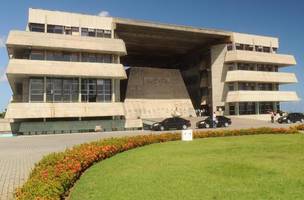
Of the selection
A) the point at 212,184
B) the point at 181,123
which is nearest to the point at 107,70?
the point at 181,123

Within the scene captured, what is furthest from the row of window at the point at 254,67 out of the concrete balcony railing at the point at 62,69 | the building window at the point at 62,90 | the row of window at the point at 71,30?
the building window at the point at 62,90

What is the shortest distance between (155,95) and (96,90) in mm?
16151

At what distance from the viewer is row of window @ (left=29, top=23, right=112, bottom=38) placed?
1758 inches

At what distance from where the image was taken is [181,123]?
43.5 meters

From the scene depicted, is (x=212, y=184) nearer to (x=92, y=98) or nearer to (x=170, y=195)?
(x=170, y=195)

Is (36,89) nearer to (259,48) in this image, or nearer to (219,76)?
(219,76)

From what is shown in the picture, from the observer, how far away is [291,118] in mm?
50781

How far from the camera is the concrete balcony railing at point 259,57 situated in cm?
5684

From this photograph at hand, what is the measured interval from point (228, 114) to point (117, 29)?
23536 millimetres

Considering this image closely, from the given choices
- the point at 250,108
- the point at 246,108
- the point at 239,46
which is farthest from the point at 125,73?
the point at 250,108

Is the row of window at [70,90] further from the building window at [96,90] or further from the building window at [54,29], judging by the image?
the building window at [54,29]

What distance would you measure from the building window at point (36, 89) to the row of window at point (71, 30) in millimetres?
6834

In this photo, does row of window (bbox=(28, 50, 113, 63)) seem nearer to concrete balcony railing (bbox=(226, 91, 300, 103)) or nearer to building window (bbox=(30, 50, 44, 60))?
building window (bbox=(30, 50, 44, 60))

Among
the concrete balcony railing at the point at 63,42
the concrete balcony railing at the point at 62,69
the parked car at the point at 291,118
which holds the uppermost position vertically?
the concrete balcony railing at the point at 63,42
